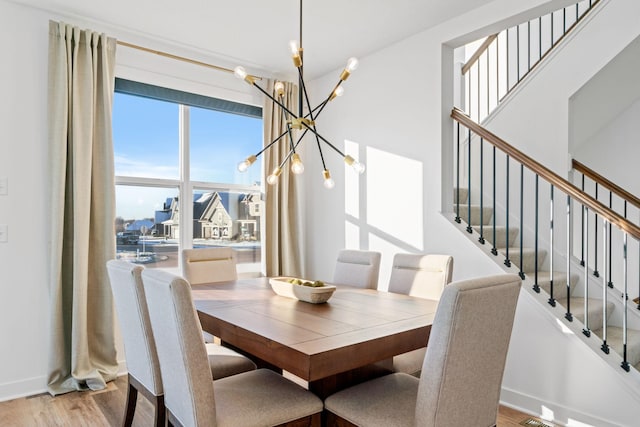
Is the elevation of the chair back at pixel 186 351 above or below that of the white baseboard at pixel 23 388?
above

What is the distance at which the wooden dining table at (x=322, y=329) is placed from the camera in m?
1.50

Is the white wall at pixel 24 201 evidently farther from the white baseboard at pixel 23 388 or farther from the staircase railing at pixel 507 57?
the staircase railing at pixel 507 57

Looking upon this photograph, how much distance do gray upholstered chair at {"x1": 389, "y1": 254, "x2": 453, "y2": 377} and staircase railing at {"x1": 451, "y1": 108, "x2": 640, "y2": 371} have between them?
0.48 meters

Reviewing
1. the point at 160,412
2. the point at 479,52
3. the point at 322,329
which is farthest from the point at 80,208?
the point at 479,52

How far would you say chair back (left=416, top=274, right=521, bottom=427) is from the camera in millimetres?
1393

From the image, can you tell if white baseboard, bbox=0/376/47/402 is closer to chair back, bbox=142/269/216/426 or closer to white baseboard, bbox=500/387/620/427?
chair back, bbox=142/269/216/426

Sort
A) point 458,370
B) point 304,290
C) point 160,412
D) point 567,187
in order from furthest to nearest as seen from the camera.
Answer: point 567,187 → point 304,290 → point 160,412 → point 458,370

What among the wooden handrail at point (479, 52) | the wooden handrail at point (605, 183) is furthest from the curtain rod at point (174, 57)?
the wooden handrail at point (605, 183)

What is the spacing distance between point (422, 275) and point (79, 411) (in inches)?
91.3

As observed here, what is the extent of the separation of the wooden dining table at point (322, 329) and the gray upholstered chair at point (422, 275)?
0.28 m

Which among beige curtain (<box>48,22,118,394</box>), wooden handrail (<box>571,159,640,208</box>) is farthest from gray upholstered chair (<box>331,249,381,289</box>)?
wooden handrail (<box>571,159,640,208</box>)

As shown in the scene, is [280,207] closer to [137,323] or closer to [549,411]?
[137,323]

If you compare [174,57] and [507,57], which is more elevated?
[507,57]

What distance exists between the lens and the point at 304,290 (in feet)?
7.39
